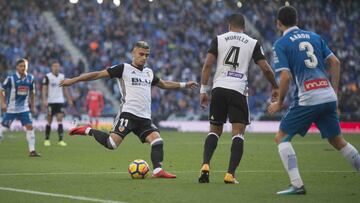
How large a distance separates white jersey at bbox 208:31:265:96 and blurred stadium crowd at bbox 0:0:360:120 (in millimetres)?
26683

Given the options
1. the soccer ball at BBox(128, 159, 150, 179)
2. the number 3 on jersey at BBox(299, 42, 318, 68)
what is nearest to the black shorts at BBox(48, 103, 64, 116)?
the soccer ball at BBox(128, 159, 150, 179)

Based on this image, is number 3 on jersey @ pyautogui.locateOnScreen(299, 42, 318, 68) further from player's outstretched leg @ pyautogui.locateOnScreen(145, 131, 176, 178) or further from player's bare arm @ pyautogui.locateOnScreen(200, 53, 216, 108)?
player's outstretched leg @ pyautogui.locateOnScreen(145, 131, 176, 178)

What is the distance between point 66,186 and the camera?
11.1 meters

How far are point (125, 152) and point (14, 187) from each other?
9457mm

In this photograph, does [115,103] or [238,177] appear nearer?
[238,177]

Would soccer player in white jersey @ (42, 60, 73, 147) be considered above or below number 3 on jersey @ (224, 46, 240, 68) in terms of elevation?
below

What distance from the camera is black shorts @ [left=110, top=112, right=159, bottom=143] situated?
13008 millimetres

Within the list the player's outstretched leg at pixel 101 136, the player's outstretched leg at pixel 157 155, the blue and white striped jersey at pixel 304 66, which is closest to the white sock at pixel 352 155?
the blue and white striped jersey at pixel 304 66

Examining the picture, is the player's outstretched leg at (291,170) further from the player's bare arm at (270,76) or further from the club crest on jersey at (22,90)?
the club crest on jersey at (22,90)

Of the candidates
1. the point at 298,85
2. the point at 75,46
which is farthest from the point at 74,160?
the point at 75,46

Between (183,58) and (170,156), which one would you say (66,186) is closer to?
(170,156)

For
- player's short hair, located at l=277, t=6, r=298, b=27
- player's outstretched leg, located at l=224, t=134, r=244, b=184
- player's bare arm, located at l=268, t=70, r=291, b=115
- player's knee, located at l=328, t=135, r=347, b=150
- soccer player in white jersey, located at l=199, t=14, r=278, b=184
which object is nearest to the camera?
player's bare arm, located at l=268, t=70, r=291, b=115

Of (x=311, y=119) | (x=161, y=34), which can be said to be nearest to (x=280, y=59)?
(x=311, y=119)

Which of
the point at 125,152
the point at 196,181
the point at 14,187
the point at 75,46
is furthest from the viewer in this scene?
the point at 75,46
